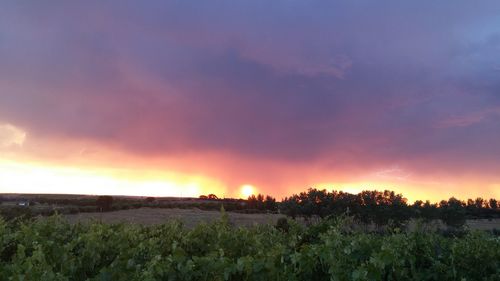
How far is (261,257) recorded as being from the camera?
24.9 feet

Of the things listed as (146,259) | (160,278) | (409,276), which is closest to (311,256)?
(409,276)

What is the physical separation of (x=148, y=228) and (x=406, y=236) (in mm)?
6843

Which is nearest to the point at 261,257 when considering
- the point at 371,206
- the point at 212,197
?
the point at 371,206

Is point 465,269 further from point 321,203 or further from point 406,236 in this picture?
point 321,203

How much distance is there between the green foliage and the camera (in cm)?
693

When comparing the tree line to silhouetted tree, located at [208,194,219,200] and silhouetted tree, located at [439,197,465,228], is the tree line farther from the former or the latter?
silhouetted tree, located at [208,194,219,200]

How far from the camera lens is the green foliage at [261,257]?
6.93 m

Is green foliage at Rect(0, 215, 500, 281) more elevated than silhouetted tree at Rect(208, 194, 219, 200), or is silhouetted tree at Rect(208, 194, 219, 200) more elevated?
silhouetted tree at Rect(208, 194, 219, 200)

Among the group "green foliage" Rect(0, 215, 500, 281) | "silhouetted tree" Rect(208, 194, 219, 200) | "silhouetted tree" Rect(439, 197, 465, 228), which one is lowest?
"green foliage" Rect(0, 215, 500, 281)

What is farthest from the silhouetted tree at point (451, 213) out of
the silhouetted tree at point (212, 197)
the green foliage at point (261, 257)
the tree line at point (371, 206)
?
the silhouetted tree at point (212, 197)

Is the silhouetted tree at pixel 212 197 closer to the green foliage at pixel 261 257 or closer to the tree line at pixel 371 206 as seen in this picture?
the tree line at pixel 371 206

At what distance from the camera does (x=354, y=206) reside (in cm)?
8419

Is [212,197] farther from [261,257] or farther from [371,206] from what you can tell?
[261,257]

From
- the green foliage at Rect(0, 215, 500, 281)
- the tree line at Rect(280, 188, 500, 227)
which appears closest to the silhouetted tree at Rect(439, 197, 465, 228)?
the tree line at Rect(280, 188, 500, 227)
